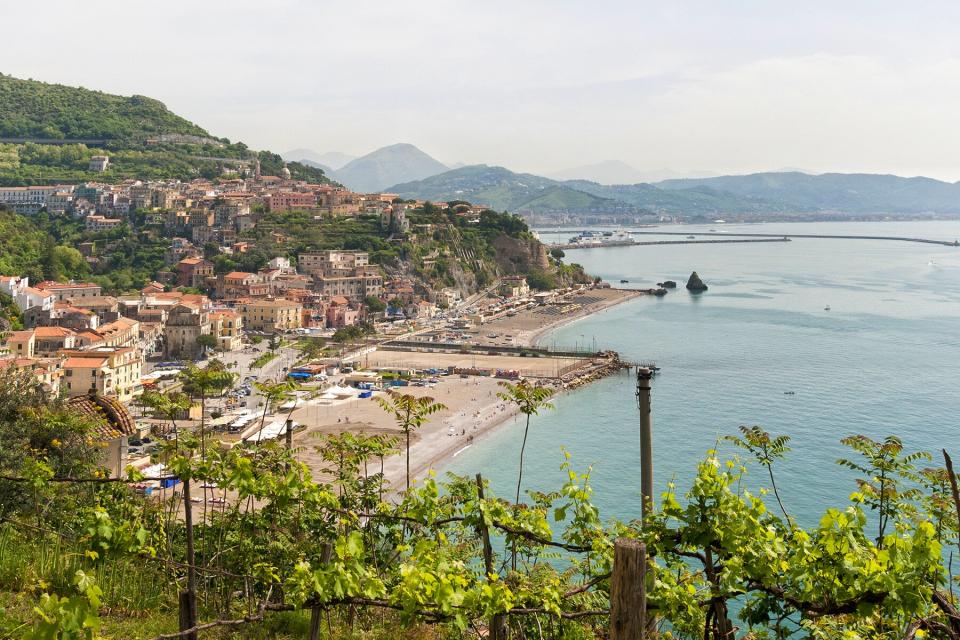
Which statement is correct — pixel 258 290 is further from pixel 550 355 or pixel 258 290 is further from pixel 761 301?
pixel 761 301

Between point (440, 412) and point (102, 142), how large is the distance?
32002mm

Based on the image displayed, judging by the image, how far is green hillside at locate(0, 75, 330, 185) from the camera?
34.8m

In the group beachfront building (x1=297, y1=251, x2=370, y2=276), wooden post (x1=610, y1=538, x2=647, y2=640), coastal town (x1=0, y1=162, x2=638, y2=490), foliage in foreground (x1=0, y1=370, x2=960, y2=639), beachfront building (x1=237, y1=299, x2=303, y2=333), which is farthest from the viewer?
beachfront building (x1=297, y1=251, x2=370, y2=276)

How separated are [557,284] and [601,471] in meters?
23.8

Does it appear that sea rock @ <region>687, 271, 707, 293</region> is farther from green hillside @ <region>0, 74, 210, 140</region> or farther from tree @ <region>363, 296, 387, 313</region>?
green hillside @ <region>0, 74, 210, 140</region>

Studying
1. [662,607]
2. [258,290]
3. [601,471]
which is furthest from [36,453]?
[258,290]

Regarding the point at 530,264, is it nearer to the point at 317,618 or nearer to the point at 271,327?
the point at 271,327

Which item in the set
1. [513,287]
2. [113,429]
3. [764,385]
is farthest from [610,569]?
[513,287]

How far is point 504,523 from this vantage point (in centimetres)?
205

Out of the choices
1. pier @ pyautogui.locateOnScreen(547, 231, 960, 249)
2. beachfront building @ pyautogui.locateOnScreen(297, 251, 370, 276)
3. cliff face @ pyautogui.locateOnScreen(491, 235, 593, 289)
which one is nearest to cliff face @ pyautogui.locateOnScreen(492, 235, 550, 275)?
cliff face @ pyautogui.locateOnScreen(491, 235, 593, 289)

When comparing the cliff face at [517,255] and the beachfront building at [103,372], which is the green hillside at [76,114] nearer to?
the cliff face at [517,255]

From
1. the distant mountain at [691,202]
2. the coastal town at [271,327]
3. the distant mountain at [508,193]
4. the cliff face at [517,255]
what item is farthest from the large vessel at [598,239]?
the distant mountain at [691,202]

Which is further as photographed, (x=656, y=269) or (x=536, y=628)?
(x=656, y=269)

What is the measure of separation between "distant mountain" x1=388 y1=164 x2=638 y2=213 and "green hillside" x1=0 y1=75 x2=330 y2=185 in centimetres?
6161
